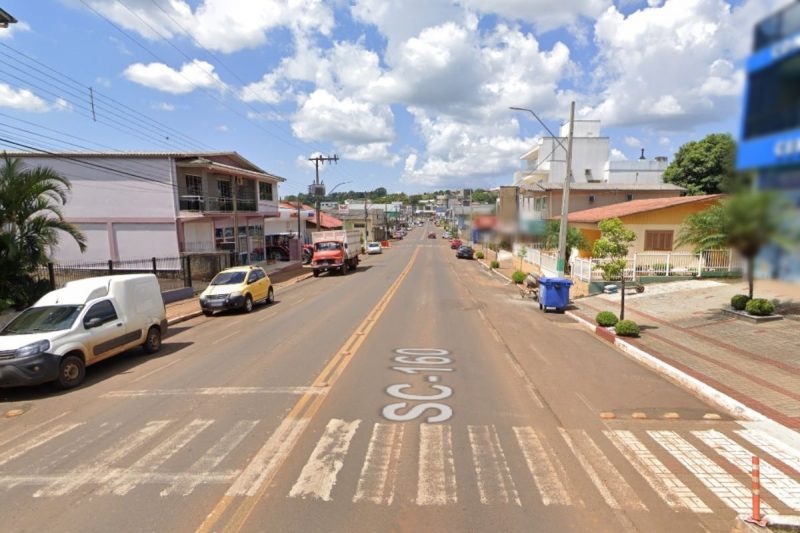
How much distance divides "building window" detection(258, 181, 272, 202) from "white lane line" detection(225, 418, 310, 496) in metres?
33.2

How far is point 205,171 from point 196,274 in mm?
7290

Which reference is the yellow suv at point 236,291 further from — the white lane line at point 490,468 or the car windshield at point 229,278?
the white lane line at point 490,468

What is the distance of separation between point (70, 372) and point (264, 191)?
31.8 meters

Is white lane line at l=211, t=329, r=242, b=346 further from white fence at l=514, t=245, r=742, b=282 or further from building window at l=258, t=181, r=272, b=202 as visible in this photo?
building window at l=258, t=181, r=272, b=202

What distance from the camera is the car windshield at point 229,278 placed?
18.6 meters

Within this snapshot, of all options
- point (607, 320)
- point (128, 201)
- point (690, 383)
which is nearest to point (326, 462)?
point (690, 383)

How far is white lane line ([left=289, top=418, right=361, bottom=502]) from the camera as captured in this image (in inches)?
197

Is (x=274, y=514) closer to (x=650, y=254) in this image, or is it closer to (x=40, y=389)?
(x=40, y=389)

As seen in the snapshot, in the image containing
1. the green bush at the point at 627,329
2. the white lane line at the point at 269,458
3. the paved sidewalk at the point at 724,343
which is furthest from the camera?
the green bush at the point at 627,329

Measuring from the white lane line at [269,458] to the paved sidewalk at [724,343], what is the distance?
577cm

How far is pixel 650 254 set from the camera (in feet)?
67.3

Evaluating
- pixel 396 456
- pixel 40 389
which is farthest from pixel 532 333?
pixel 40 389

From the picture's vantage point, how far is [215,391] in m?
8.33

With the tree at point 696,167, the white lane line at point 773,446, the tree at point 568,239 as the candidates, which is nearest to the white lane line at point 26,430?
the white lane line at point 773,446
